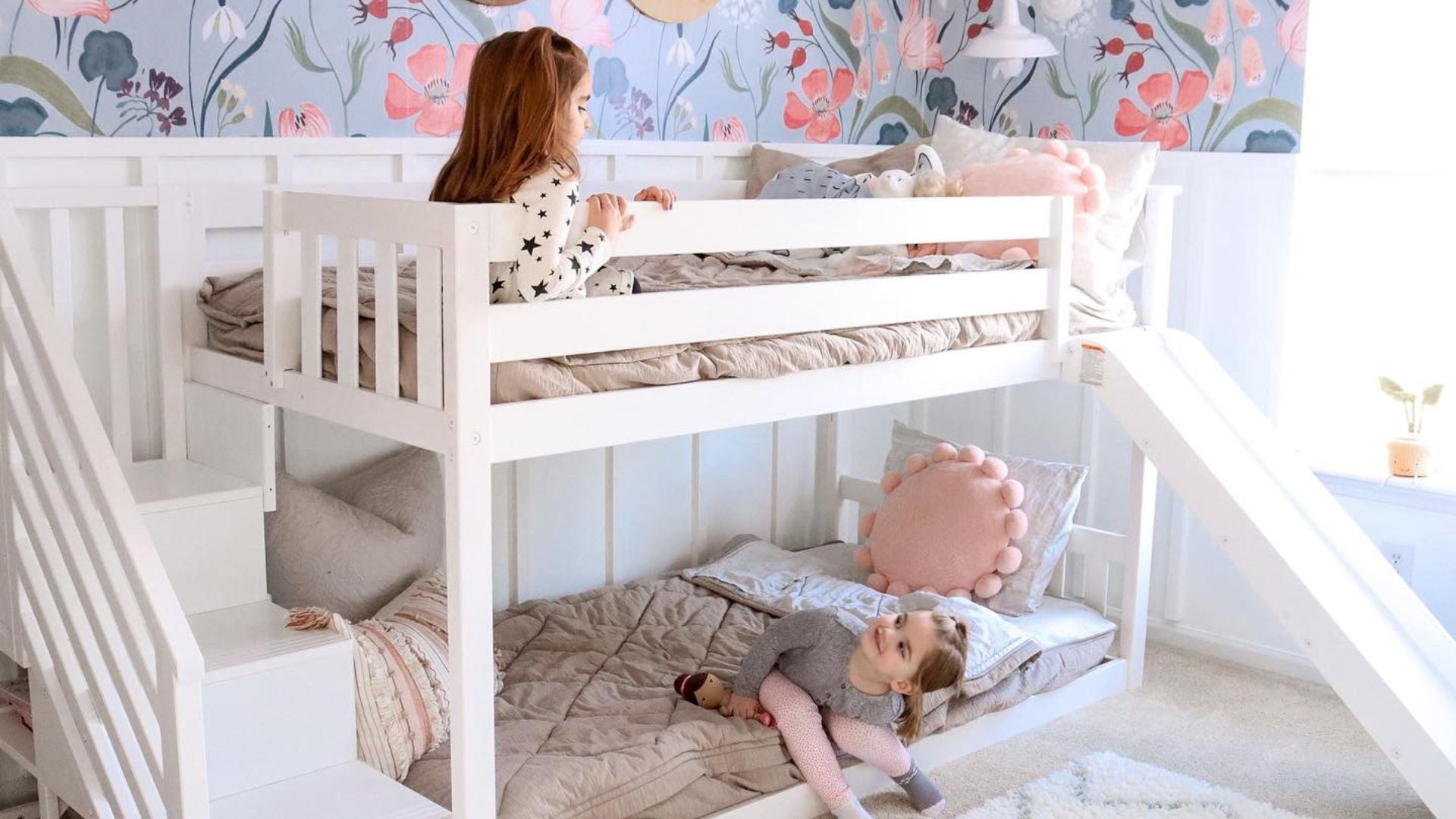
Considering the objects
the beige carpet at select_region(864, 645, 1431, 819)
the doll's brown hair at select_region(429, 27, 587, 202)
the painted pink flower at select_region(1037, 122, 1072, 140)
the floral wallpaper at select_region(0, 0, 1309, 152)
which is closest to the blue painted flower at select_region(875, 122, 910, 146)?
the floral wallpaper at select_region(0, 0, 1309, 152)

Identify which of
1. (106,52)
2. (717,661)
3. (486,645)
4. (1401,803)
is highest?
(106,52)

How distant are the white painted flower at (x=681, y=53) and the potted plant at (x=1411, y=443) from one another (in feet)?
5.24

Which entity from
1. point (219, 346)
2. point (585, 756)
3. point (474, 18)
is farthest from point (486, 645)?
point (474, 18)

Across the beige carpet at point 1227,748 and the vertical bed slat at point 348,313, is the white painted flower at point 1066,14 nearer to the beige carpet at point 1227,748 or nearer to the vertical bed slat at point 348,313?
the beige carpet at point 1227,748

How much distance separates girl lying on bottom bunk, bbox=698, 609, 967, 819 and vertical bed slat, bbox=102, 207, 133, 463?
111 centimetres

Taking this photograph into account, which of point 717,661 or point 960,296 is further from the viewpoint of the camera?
point 717,661

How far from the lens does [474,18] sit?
2820 millimetres

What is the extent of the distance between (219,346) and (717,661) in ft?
3.47

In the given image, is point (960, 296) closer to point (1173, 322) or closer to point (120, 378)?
point (1173, 322)

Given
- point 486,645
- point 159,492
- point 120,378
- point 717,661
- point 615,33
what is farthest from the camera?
point 615,33

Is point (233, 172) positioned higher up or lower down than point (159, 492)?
higher up

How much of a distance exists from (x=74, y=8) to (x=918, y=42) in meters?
2.08

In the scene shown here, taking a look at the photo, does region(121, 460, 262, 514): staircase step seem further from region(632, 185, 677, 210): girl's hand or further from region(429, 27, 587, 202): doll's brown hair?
region(632, 185, 677, 210): girl's hand

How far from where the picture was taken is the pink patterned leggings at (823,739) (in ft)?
7.95
